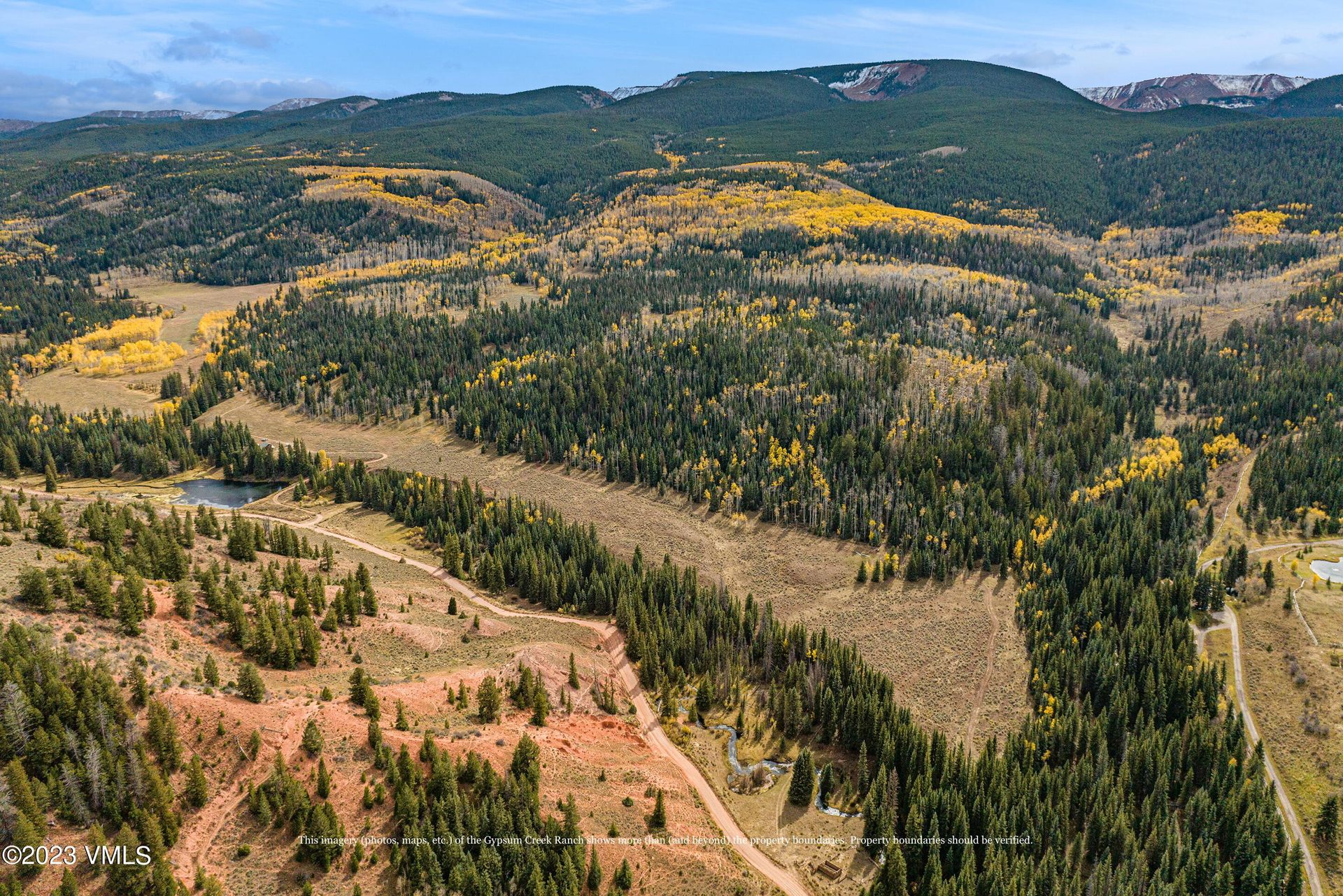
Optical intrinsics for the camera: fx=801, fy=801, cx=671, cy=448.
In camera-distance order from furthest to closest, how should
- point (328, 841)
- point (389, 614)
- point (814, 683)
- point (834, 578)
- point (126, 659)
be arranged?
point (834, 578) < point (389, 614) < point (814, 683) < point (126, 659) < point (328, 841)

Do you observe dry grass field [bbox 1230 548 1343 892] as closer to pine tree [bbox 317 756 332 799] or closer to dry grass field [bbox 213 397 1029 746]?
dry grass field [bbox 213 397 1029 746]

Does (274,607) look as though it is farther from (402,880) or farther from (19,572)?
(402,880)

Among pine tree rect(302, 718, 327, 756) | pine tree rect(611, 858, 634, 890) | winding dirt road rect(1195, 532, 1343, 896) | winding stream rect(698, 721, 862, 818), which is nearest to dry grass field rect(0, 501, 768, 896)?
pine tree rect(302, 718, 327, 756)

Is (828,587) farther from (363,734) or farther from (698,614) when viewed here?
(363,734)

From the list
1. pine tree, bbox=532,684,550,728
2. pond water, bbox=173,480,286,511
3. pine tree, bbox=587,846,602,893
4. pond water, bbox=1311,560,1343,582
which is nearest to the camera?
pine tree, bbox=587,846,602,893

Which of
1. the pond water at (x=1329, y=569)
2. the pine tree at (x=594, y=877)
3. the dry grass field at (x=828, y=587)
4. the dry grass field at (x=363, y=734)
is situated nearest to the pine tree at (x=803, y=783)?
the dry grass field at (x=363, y=734)

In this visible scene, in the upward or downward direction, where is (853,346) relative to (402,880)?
upward

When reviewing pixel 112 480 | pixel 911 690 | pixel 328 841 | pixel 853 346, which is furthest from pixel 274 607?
pixel 853 346
